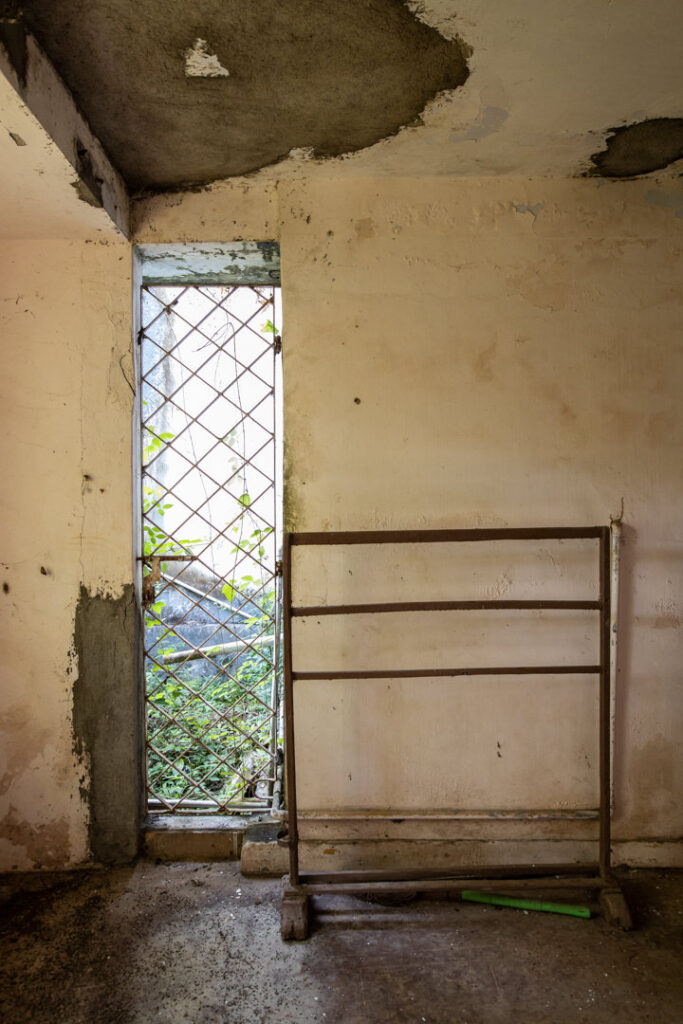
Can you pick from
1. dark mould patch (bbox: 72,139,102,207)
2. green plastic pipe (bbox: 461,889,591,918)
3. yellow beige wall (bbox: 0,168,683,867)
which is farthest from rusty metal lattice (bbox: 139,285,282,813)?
green plastic pipe (bbox: 461,889,591,918)

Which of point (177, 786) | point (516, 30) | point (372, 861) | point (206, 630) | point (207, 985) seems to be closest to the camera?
point (516, 30)

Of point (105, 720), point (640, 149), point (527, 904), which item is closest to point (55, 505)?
point (105, 720)

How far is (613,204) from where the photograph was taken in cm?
229

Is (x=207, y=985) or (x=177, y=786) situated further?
(x=177, y=786)

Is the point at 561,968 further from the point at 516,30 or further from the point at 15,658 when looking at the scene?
the point at 516,30

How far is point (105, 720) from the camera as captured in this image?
2334mm

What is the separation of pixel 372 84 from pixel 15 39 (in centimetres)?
89

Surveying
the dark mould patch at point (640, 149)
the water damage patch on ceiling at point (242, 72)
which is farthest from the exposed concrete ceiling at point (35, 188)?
the dark mould patch at point (640, 149)

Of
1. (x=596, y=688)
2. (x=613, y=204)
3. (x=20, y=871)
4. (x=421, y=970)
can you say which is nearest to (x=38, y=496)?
(x=20, y=871)

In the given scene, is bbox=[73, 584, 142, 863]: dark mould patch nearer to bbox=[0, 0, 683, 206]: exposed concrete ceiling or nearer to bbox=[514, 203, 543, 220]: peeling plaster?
bbox=[0, 0, 683, 206]: exposed concrete ceiling

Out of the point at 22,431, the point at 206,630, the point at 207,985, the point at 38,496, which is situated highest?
the point at 22,431

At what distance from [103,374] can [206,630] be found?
1.83 metres

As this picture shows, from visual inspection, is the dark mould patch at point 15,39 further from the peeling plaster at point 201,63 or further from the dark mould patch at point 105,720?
the dark mould patch at point 105,720

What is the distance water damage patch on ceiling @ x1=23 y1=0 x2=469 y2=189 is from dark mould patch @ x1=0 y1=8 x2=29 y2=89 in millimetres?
35
